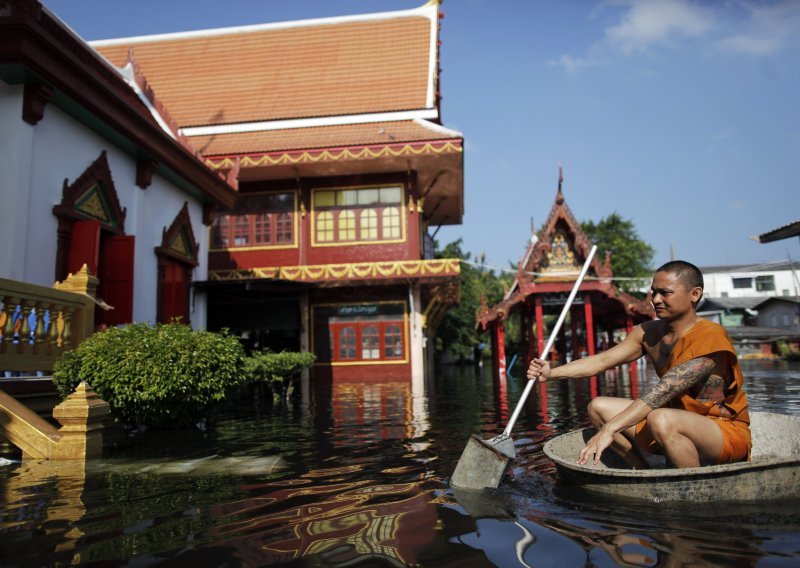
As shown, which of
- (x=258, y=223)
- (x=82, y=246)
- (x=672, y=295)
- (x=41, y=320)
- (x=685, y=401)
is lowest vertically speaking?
(x=685, y=401)

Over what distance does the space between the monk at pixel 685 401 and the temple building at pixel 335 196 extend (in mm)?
14472

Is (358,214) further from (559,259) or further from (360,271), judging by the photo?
(559,259)

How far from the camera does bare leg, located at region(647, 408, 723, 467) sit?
3.17m

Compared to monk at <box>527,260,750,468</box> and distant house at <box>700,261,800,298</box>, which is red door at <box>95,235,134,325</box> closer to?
monk at <box>527,260,750,468</box>

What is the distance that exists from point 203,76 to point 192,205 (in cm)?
1203

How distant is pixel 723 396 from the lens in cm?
338

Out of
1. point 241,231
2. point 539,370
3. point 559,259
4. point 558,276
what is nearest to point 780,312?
point 559,259

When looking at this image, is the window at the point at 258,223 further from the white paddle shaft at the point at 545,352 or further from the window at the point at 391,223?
the white paddle shaft at the point at 545,352

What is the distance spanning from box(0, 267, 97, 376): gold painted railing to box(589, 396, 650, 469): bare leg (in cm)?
583

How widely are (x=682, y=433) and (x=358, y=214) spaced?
58.2ft

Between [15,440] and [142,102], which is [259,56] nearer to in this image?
[142,102]

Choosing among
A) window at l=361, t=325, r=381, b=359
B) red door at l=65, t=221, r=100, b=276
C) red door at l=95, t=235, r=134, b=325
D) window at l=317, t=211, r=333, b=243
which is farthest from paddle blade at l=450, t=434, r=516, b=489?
window at l=317, t=211, r=333, b=243

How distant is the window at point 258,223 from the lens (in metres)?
20.7

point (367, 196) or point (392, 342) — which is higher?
point (367, 196)
